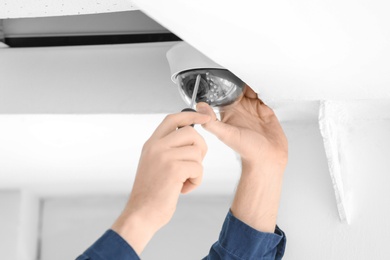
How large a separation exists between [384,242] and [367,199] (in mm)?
84

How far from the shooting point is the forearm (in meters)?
1.47

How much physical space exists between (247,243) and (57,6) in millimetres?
537

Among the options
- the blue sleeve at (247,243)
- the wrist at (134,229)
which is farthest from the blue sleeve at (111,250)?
the blue sleeve at (247,243)

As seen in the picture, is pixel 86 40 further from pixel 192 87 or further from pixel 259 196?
pixel 259 196

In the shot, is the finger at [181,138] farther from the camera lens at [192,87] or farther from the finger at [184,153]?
the camera lens at [192,87]

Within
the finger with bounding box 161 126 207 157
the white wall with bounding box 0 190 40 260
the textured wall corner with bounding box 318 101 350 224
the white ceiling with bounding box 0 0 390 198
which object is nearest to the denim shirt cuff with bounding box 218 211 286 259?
the textured wall corner with bounding box 318 101 350 224

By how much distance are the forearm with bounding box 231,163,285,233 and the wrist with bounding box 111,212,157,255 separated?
12.1 inches

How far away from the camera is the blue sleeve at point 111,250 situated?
3.92 feet

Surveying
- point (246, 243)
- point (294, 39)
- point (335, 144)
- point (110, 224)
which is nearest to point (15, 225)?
point (110, 224)

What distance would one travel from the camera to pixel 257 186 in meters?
1.47

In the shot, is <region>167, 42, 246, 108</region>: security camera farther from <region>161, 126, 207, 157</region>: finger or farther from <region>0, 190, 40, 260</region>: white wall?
<region>0, 190, 40, 260</region>: white wall

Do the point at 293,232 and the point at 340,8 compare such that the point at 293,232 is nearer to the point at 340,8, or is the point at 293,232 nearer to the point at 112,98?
the point at 112,98

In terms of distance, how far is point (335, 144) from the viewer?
152cm

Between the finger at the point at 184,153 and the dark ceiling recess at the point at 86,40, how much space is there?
1.70 feet
